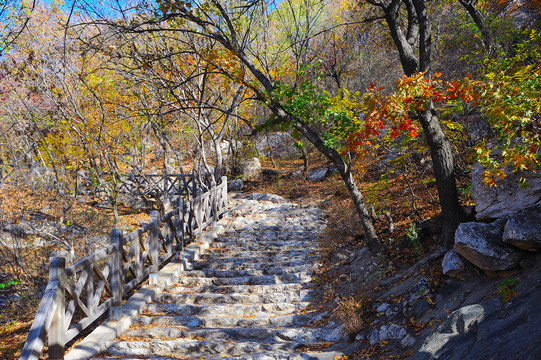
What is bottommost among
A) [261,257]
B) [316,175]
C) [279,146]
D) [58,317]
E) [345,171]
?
[261,257]

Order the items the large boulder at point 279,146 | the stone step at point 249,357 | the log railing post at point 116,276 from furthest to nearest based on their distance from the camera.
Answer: the large boulder at point 279,146
the log railing post at point 116,276
the stone step at point 249,357

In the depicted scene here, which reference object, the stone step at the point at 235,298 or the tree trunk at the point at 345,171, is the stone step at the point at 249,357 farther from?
the tree trunk at the point at 345,171

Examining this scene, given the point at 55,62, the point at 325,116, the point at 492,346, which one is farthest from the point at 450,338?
the point at 55,62

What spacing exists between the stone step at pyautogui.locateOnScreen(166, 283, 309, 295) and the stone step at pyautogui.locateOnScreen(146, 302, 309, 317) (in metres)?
0.55

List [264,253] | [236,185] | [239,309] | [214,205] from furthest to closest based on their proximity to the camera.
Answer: [236,185]
[214,205]
[264,253]
[239,309]

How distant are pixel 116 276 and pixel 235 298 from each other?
84.8 inches

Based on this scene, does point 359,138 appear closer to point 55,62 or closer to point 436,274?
point 436,274

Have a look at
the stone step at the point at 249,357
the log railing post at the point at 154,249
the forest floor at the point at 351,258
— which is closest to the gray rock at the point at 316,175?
the forest floor at the point at 351,258

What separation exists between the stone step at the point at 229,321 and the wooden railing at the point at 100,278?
64cm

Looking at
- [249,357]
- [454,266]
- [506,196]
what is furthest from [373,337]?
[506,196]

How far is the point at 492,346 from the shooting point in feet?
9.00

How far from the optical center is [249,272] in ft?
24.3

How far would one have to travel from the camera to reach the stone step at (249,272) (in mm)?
7294

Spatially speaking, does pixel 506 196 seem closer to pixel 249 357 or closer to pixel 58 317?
pixel 249 357
